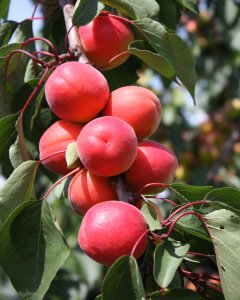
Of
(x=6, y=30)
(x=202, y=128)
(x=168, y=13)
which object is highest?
(x=6, y=30)

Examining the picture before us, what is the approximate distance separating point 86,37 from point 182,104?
2663mm

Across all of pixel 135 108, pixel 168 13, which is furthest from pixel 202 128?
pixel 135 108

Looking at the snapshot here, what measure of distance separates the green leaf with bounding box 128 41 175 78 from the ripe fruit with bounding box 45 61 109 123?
0.31ft

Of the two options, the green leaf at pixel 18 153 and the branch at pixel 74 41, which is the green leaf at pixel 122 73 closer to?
the branch at pixel 74 41

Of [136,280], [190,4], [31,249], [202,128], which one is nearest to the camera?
[136,280]

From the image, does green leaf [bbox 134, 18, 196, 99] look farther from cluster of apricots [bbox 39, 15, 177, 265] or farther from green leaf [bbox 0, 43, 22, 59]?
green leaf [bbox 0, 43, 22, 59]

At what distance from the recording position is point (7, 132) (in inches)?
44.0

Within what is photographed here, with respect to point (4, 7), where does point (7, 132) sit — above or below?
below

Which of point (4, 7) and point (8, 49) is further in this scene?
point (4, 7)

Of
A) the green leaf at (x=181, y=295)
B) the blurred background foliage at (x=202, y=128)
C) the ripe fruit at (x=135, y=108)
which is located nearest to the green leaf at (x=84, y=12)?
the ripe fruit at (x=135, y=108)

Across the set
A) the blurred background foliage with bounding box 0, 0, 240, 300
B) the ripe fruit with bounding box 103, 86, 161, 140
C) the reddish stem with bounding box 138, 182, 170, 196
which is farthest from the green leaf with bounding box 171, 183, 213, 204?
the blurred background foliage with bounding box 0, 0, 240, 300

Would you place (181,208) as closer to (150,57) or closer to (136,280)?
(136,280)

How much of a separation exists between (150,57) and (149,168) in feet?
0.72

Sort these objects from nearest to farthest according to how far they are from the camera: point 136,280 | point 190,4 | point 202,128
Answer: point 136,280 < point 190,4 < point 202,128
